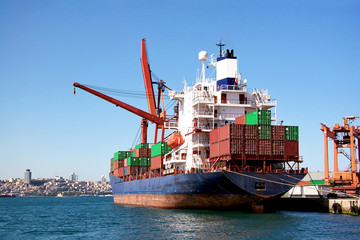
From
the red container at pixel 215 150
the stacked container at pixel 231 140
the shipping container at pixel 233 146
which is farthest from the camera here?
the red container at pixel 215 150

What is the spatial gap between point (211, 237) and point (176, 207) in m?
16.8

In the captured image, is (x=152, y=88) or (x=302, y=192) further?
(x=152, y=88)

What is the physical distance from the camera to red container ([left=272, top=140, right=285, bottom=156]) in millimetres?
37125

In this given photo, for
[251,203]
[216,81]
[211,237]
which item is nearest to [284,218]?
[251,203]

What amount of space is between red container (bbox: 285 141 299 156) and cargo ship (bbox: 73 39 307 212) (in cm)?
9

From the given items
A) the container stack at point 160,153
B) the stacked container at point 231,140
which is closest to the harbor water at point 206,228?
the stacked container at point 231,140

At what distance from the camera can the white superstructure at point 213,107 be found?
4397 centimetres

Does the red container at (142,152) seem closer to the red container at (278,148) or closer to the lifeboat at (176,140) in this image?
the lifeboat at (176,140)

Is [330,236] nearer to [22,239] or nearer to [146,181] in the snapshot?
[22,239]

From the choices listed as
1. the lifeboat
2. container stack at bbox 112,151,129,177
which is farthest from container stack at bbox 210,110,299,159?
container stack at bbox 112,151,129,177

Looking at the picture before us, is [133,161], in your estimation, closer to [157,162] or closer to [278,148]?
[157,162]

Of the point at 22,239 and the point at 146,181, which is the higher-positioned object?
the point at 146,181

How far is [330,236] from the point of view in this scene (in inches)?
1063

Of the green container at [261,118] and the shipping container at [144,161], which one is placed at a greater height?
the green container at [261,118]
